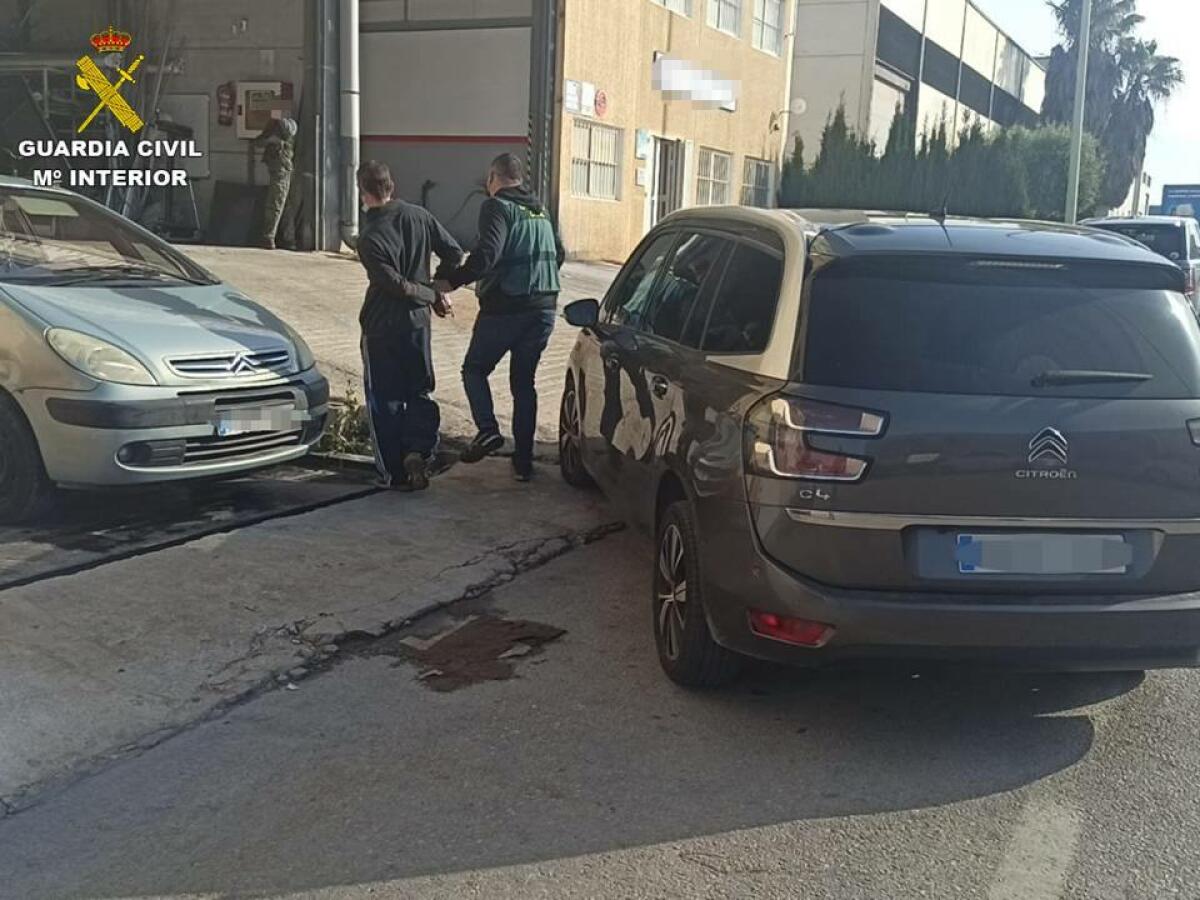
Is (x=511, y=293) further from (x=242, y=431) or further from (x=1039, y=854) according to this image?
(x=1039, y=854)

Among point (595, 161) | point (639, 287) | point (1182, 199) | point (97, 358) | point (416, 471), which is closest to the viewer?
point (97, 358)

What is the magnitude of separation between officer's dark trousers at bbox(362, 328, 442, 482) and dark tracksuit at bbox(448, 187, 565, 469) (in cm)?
37

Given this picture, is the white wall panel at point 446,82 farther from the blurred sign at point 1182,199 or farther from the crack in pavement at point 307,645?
the blurred sign at point 1182,199

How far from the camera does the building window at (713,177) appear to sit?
26.3 m

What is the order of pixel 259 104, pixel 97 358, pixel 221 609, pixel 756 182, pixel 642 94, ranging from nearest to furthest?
pixel 221 609, pixel 97 358, pixel 259 104, pixel 642 94, pixel 756 182

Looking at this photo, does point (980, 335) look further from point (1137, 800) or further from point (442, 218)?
point (442, 218)

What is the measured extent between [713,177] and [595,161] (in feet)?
21.4

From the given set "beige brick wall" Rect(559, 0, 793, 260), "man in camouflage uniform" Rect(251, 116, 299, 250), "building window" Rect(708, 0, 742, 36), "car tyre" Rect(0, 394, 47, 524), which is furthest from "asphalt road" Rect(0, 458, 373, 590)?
"building window" Rect(708, 0, 742, 36)

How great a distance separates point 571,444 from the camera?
751 centimetres

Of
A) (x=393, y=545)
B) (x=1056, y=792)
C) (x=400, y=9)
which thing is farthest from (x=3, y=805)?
(x=400, y=9)

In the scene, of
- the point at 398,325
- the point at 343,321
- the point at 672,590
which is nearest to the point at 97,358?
the point at 398,325

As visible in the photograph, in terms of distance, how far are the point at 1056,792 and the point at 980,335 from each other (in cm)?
146

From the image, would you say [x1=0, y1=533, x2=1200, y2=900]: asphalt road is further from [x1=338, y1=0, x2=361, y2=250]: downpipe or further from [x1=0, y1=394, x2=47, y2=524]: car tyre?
[x1=338, y1=0, x2=361, y2=250]: downpipe

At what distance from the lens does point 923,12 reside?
4000 cm
